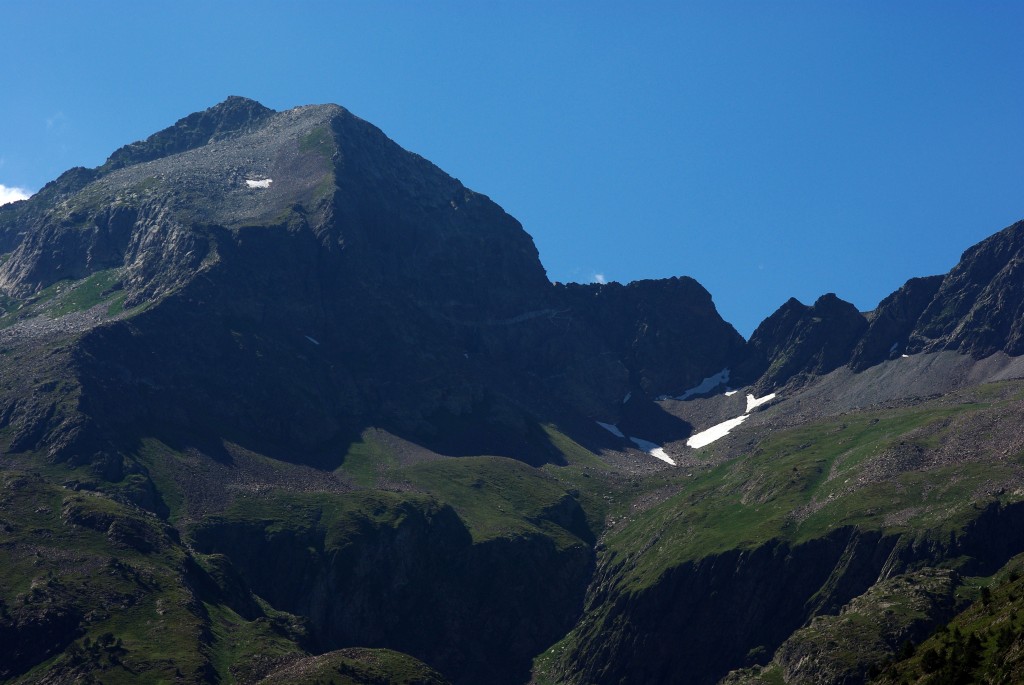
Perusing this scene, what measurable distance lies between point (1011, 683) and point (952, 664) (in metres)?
14.0

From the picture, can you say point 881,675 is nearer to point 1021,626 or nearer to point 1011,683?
point 1021,626

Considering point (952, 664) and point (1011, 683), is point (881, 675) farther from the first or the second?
point (1011, 683)

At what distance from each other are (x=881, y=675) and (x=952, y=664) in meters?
19.0

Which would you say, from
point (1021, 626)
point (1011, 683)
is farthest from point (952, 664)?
point (1011, 683)

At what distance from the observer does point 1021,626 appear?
108625 mm

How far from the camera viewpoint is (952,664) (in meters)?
110

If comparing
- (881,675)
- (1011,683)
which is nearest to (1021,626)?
(1011,683)

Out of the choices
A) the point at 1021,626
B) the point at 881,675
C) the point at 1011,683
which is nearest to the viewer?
the point at 1011,683

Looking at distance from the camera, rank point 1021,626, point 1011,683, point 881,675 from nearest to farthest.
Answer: point 1011,683 → point 1021,626 → point 881,675

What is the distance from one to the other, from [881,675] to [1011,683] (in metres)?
32.9

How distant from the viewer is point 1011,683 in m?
96.4

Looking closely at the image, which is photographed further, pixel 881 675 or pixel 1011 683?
pixel 881 675

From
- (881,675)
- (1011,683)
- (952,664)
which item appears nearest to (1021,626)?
(952,664)

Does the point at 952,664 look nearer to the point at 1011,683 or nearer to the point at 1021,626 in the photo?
the point at 1021,626
